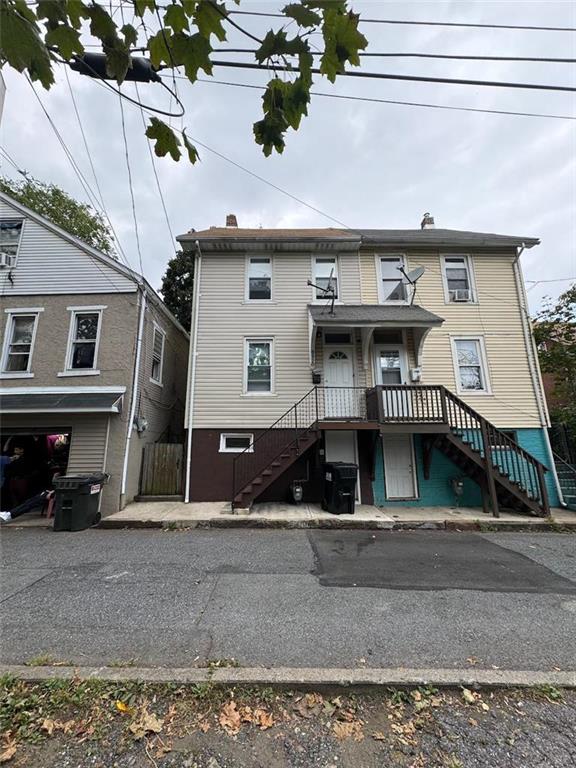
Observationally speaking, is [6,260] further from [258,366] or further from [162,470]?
[258,366]

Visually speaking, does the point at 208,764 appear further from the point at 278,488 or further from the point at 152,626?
the point at 278,488

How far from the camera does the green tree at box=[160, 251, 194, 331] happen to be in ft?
61.7

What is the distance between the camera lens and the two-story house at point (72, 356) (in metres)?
8.63

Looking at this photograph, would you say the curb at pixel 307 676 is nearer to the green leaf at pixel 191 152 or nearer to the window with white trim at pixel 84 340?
the green leaf at pixel 191 152

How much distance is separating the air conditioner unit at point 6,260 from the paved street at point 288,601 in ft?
25.6

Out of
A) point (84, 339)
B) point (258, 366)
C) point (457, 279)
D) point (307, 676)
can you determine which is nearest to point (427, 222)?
point (457, 279)

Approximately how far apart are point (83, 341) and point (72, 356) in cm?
52

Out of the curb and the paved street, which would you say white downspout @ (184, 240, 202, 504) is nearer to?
the paved street

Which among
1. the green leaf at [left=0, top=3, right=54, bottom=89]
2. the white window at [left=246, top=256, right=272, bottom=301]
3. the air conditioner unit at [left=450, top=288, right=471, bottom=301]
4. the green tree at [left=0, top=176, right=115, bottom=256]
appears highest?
the green tree at [left=0, top=176, right=115, bottom=256]

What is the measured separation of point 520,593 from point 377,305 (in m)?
8.23

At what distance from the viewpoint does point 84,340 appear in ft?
31.0

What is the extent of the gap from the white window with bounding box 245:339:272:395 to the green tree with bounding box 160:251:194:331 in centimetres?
974

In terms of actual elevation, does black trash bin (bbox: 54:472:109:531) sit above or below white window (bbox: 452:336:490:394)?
below

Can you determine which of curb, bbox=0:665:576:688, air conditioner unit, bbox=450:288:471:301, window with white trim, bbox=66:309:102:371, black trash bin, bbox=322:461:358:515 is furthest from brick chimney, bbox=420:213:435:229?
curb, bbox=0:665:576:688
